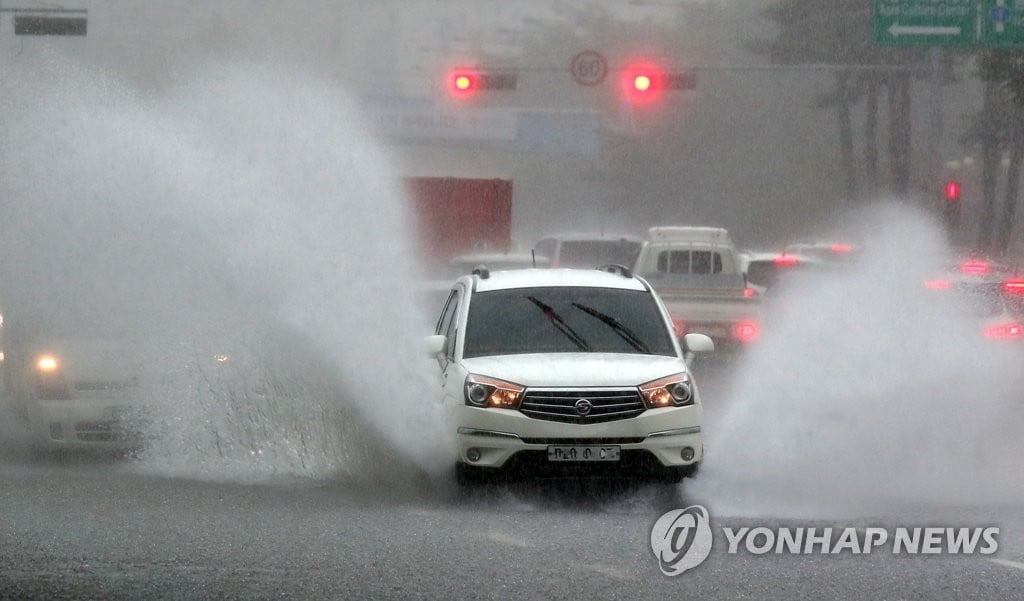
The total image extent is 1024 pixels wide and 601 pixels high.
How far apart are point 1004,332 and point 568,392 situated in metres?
10.9

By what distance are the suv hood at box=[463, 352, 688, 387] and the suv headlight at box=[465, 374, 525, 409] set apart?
44 millimetres

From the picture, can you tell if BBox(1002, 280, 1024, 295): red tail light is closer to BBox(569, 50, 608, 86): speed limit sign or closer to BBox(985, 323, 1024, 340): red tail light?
BBox(985, 323, 1024, 340): red tail light

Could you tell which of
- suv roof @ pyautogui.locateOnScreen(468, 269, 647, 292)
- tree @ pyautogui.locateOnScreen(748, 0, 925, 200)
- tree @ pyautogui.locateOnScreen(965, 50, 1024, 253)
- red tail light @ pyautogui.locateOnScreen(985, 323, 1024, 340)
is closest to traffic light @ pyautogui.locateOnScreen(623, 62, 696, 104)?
red tail light @ pyautogui.locateOnScreen(985, 323, 1024, 340)

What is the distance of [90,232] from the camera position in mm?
16594

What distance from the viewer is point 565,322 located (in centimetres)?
1244

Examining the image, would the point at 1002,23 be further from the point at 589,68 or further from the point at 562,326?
the point at 562,326

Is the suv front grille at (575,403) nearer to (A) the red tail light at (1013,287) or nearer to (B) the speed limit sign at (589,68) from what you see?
(A) the red tail light at (1013,287)

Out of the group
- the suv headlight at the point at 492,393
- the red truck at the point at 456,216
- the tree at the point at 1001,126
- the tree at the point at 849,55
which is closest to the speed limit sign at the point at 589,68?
the red truck at the point at 456,216

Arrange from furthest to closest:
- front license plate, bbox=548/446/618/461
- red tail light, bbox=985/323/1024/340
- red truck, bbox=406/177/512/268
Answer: red truck, bbox=406/177/512/268 < red tail light, bbox=985/323/1024/340 < front license plate, bbox=548/446/618/461

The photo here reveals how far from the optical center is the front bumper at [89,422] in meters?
14.2

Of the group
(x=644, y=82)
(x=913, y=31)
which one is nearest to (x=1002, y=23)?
(x=913, y=31)

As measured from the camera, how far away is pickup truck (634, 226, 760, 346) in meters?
23.3

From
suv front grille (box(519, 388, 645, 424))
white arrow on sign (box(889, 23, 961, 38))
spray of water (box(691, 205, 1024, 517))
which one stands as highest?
white arrow on sign (box(889, 23, 961, 38))

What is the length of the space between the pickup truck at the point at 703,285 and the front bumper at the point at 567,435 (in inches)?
442
